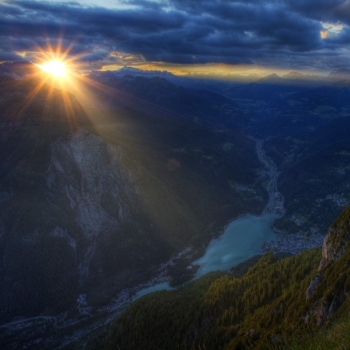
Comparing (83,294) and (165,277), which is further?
(165,277)

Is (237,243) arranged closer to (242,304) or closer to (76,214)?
(76,214)

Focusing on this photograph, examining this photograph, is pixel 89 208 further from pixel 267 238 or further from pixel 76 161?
pixel 267 238

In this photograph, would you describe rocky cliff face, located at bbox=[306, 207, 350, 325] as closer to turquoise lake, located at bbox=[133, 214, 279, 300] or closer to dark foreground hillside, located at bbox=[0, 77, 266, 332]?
turquoise lake, located at bbox=[133, 214, 279, 300]

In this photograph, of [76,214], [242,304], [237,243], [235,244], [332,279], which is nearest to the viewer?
[332,279]

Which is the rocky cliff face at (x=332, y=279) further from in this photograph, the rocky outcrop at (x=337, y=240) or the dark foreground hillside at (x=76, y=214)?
the dark foreground hillside at (x=76, y=214)

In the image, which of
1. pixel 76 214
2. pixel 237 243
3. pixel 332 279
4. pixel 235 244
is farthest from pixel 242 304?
pixel 76 214

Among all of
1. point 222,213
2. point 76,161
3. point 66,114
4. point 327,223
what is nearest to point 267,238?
point 222,213

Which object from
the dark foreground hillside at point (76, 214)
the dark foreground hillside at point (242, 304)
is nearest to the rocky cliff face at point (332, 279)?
the dark foreground hillside at point (242, 304)

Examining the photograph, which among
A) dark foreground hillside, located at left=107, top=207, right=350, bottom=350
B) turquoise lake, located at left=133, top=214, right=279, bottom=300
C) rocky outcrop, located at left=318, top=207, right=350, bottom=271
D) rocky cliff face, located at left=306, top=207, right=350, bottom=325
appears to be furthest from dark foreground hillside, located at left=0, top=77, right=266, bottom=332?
rocky cliff face, located at left=306, top=207, right=350, bottom=325

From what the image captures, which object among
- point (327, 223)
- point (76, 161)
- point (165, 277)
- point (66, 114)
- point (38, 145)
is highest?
point (66, 114)
